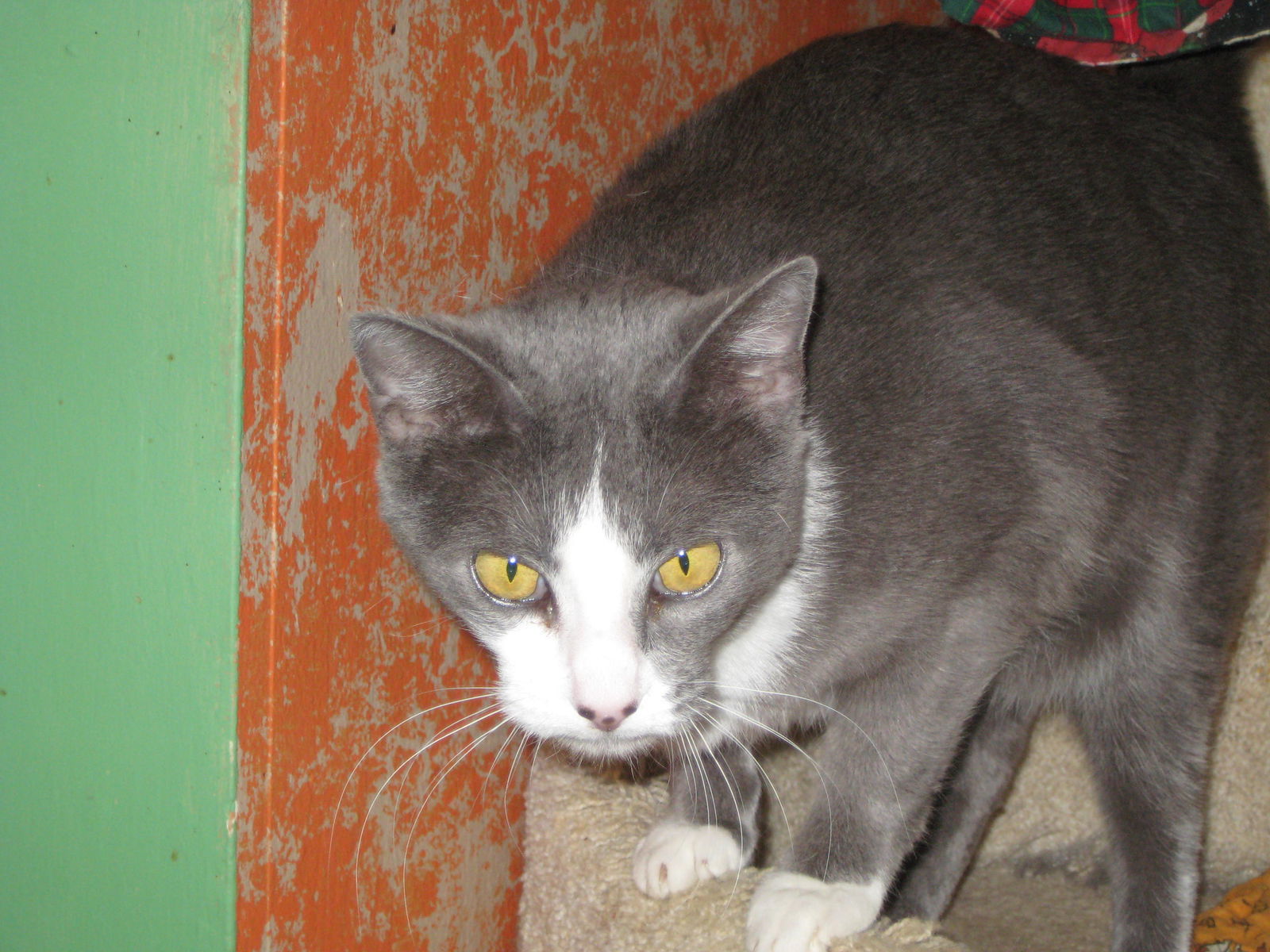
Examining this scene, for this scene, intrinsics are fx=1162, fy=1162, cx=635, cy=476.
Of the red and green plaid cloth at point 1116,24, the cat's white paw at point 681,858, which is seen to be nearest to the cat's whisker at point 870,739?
the cat's white paw at point 681,858

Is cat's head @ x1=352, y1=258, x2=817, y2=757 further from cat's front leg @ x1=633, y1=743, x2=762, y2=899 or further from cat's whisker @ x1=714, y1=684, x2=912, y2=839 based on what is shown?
cat's front leg @ x1=633, y1=743, x2=762, y2=899

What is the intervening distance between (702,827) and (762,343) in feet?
2.47

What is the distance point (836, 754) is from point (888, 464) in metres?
0.38

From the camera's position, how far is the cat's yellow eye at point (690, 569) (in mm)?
1129

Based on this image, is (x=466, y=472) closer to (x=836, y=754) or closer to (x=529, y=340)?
(x=529, y=340)

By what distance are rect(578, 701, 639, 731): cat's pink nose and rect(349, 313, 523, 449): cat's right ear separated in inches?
11.2

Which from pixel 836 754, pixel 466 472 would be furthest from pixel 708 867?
pixel 466 472

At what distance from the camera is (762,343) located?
3.65ft

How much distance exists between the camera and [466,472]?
1.16 meters

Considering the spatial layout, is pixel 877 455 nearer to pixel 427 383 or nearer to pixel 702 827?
pixel 427 383

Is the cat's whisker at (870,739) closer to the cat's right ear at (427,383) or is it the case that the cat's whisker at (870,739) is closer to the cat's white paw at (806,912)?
the cat's white paw at (806,912)

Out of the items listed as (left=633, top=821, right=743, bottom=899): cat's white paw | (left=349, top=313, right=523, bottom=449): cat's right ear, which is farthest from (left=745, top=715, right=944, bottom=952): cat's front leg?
(left=349, top=313, right=523, bottom=449): cat's right ear

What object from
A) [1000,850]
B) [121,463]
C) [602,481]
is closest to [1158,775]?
[1000,850]

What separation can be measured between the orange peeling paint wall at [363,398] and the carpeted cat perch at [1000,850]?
0.13 metres
